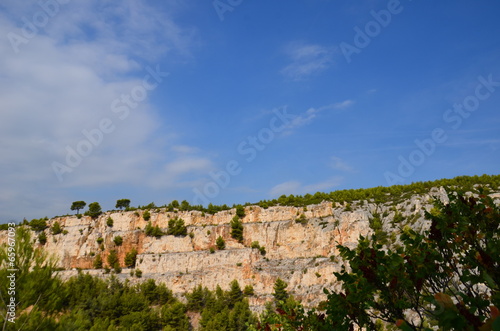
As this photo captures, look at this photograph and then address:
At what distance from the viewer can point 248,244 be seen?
63281mm

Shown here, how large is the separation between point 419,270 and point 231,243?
194 ft

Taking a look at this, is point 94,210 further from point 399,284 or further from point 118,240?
point 399,284

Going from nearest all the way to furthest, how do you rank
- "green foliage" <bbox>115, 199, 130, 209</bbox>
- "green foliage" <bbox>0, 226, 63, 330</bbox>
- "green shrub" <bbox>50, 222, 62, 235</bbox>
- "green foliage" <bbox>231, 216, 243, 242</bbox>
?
1. "green foliage" <bbox>0, 226, 63, 330</bbox>
2. "green foliage" <bbox>231, 216, 243, 242</bbox>
3. "green shrub" <bbox>50, 222, 62, 235</bbox>
4. "green foliage" <bbox>115, 199, 130, 209</bbox>

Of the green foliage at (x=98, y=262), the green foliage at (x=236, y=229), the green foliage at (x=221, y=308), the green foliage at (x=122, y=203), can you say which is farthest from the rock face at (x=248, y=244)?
the green foliage at (x=122, y=203)

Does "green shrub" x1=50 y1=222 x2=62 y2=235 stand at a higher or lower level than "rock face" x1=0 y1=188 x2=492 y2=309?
higher

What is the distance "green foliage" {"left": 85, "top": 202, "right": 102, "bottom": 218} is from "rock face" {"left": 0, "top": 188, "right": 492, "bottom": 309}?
1527 mm

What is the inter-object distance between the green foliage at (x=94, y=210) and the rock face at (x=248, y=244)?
153cm

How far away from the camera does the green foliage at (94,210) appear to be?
73.6m

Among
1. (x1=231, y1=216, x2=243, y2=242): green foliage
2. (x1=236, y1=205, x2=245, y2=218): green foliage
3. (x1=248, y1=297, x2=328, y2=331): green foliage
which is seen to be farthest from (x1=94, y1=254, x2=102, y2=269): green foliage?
(x1=248, y1=297, x2=328, y2=331): green foliage

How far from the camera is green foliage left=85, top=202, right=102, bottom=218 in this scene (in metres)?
73.6

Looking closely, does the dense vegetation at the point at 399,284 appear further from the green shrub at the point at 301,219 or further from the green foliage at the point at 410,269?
the green shrub at the point at 301,219

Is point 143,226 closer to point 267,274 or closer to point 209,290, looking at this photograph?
point 209,290

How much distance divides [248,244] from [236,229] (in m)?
3.74

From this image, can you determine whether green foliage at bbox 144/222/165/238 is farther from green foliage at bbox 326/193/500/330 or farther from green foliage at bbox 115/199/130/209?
green foliage at bbox 326/193/500/330
